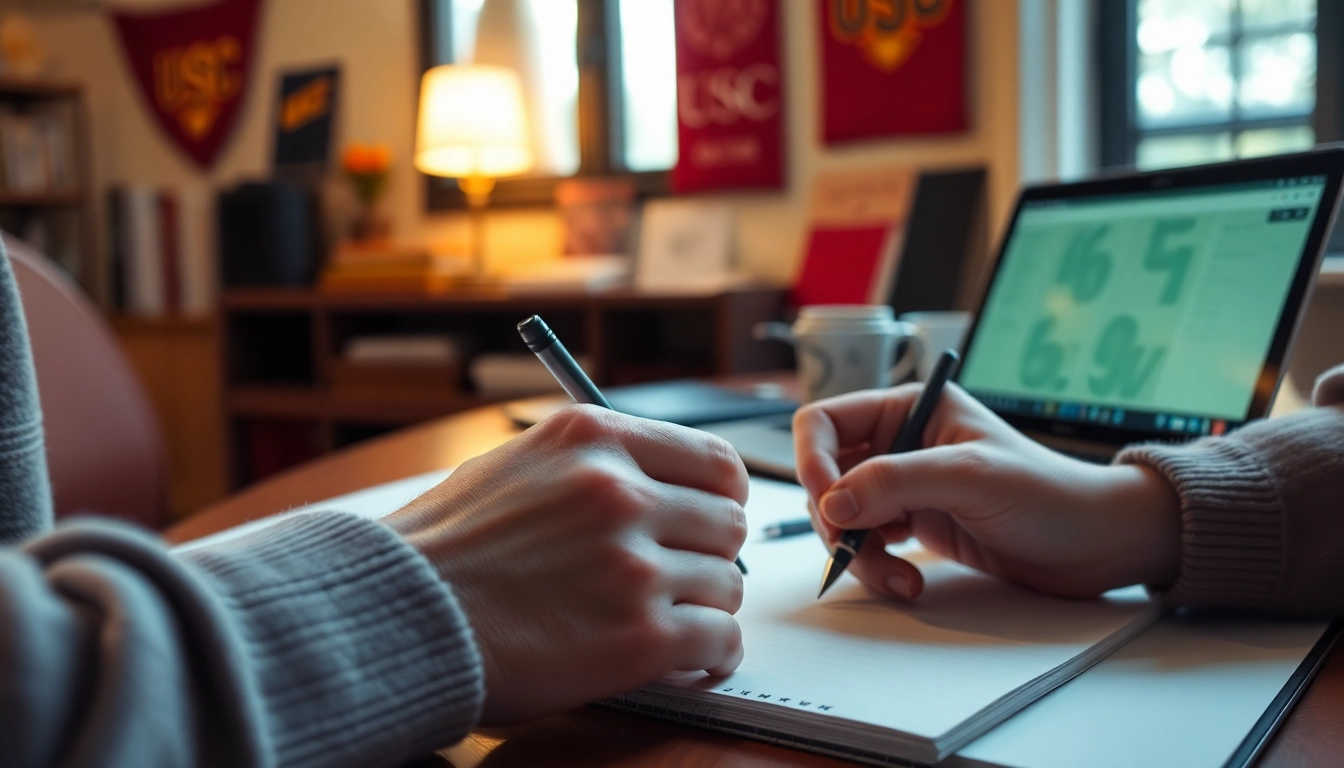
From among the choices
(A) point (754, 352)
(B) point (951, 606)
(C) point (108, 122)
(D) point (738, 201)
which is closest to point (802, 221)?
(D) point (738, 201)

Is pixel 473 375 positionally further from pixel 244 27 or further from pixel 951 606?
pixel 951 606

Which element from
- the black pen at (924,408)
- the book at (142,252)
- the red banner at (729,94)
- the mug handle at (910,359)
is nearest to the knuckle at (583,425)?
the black pen at (924,408)

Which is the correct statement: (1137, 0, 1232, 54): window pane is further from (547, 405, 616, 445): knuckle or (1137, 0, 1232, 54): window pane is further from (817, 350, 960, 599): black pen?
(547, 405, 616, 445): knuckle

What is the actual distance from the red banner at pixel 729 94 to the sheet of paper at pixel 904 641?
2.08 meters

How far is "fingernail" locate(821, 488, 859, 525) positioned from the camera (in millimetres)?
566

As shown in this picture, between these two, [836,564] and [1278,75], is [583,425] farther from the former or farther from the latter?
[1278,75]

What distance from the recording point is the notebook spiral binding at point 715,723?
0.41 metres

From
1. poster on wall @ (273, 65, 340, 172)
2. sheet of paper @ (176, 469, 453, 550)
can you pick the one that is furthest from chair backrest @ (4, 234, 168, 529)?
poster on wall @ (273, 65, 340, 172)

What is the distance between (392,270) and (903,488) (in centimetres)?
259

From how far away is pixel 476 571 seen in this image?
431mm

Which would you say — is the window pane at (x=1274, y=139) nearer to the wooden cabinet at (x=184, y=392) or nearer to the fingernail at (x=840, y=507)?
the fingernail at (x=840, y=507)

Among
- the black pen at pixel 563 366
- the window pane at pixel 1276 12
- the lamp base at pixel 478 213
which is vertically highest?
the window pane at pixel 1276 12

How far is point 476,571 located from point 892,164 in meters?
2.20

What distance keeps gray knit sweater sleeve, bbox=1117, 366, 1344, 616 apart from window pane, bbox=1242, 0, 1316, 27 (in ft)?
5.80
